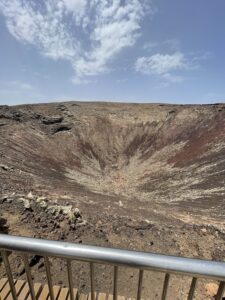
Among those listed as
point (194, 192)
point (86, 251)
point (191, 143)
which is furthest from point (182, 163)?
point (86, 251)

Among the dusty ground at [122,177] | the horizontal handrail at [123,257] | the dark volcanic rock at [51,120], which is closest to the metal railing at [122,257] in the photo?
the horizontal handrail at [123,257]

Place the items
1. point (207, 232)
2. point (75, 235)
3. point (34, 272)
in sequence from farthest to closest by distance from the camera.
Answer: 1. point (207, 232)
2. point (75, 235)
3. point (34, 272)

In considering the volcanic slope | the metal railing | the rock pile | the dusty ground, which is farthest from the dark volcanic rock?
the metal railing

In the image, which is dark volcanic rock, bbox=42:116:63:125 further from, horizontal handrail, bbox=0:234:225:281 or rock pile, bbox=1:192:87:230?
horizontal handrail, bbox=0:234:225:281

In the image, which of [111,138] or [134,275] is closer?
[134,275]

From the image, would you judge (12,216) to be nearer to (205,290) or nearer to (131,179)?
(205,290)

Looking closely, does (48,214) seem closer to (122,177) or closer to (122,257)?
(122,257)

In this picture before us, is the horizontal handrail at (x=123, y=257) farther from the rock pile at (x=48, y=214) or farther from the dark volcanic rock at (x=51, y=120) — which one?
the dark volcanic rock at (x=51, y=120)
